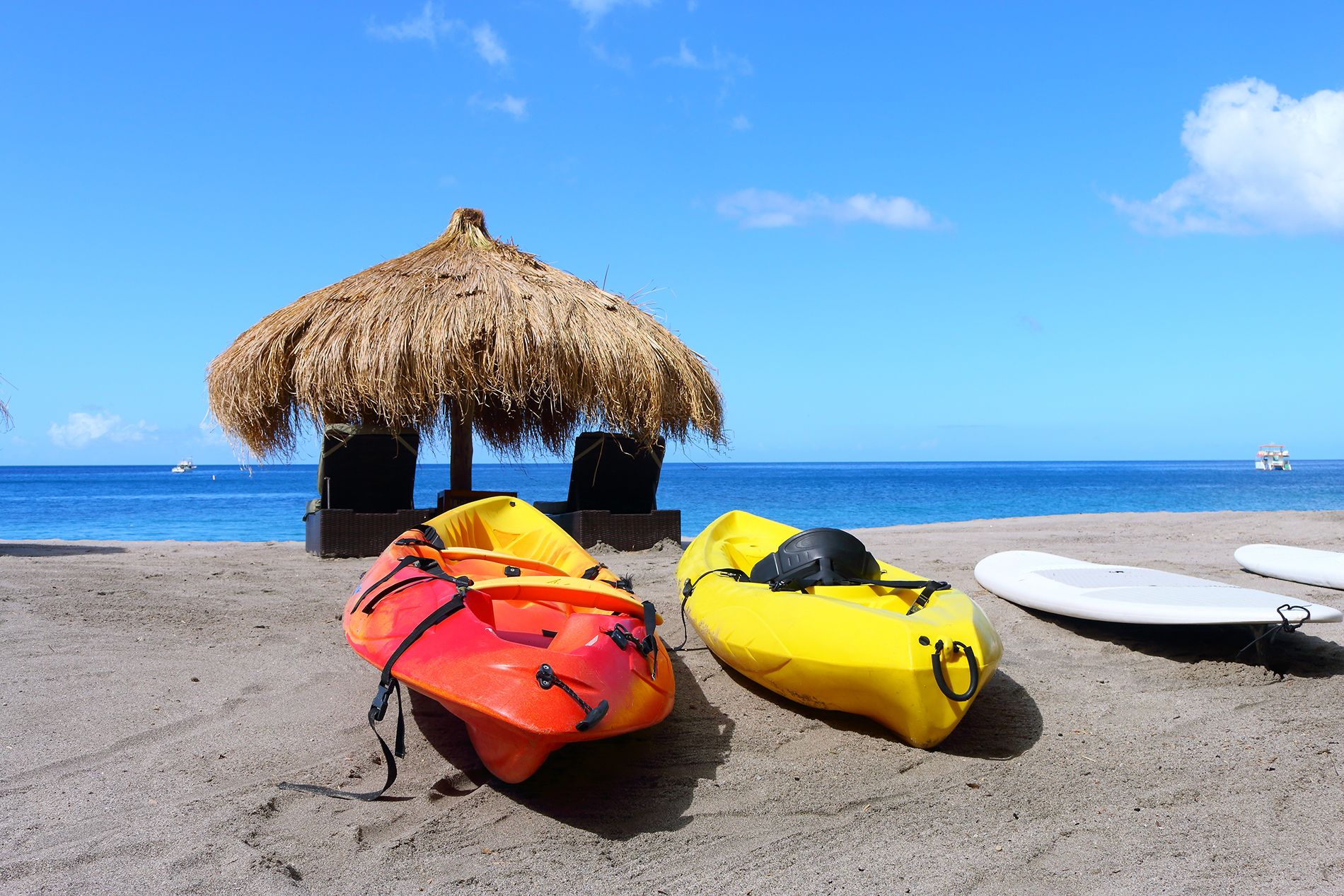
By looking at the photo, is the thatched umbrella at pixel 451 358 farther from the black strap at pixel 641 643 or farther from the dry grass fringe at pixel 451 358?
the black strap at pixel 641 643

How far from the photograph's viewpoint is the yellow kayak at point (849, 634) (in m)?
2.83

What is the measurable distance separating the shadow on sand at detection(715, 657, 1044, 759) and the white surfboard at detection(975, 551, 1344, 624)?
857mm

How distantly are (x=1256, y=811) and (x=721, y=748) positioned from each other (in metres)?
1.63

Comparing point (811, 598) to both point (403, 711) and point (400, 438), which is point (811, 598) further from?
point (400, 438)

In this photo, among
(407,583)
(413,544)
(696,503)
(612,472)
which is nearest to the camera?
(407,583)

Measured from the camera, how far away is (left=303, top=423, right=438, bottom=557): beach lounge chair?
6398 mm

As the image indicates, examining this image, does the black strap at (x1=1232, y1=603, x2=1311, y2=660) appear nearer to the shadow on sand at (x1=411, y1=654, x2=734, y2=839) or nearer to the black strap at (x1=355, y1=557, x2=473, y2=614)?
the shadow on sand at (x1=411, y1=654, x2=734, y2=839)

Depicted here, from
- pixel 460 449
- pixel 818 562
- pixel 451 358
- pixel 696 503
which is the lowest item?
pixel 696 503

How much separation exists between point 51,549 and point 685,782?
21.4ft

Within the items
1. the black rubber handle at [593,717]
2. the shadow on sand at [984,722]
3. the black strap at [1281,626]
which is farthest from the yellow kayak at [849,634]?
the black strap at [1281,626]

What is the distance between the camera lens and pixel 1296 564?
5.82 m

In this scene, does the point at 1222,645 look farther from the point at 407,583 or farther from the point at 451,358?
the point at 451,358

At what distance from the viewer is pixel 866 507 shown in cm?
2480

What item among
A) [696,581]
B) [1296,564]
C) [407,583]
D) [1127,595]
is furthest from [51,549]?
[1296,564]
